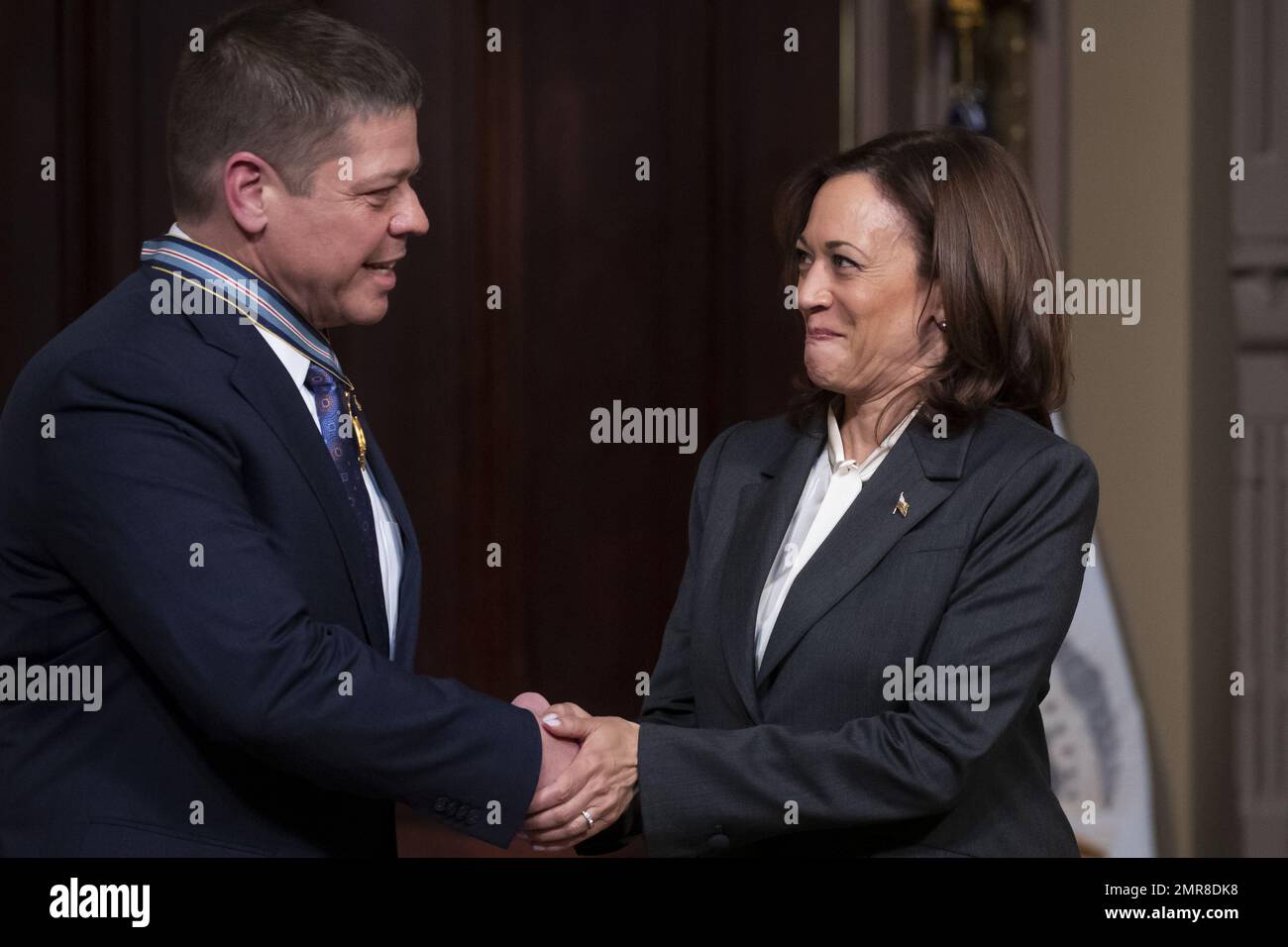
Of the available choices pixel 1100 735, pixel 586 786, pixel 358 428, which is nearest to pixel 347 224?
pixel 358 428

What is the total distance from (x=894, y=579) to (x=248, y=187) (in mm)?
924

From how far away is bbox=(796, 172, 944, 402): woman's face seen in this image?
188 centimetres

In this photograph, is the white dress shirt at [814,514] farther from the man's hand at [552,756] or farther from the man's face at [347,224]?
the man's face at [347,224]

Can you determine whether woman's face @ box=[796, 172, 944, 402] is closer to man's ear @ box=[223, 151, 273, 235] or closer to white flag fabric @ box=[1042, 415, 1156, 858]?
man's ear @ box=[223, 151, 273, 235]

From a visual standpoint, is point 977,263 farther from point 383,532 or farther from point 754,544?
point 383,532

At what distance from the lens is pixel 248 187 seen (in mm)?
1771

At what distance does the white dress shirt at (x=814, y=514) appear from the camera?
73.7 inches

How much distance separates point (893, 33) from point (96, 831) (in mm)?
2518

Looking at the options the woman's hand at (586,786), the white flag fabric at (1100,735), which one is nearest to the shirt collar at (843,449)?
the woman's hand at (586,786)

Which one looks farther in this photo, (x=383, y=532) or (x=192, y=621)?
(x=383, y=532)

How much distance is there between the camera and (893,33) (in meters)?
3.35
